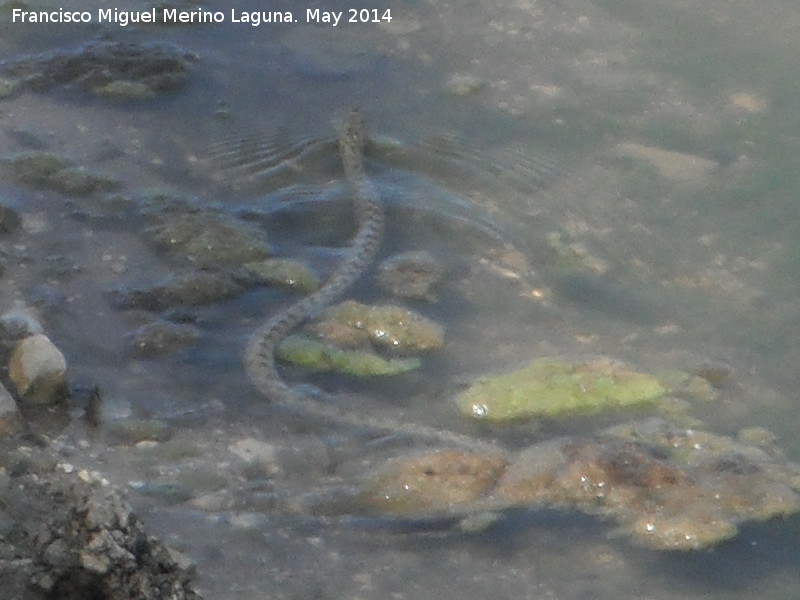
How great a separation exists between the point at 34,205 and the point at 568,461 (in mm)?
2683

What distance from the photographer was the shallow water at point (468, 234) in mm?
3861

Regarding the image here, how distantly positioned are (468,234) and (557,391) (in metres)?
1.18

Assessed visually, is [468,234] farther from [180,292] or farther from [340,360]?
[180,292]

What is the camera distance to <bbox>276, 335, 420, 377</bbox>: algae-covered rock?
471 cm

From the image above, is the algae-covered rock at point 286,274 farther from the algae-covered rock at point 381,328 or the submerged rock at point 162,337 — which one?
the submerged rock at point 162,337

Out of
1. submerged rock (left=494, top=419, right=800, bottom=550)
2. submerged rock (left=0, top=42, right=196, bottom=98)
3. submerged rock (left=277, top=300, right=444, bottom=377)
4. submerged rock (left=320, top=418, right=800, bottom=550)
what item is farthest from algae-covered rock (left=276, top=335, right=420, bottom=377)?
submerged rock (left=0, top=42, right=196, bottom=98)

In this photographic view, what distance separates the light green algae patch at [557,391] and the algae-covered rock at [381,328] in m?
0.34

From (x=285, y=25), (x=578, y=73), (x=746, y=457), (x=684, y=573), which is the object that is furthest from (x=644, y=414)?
(x=285, y=25)

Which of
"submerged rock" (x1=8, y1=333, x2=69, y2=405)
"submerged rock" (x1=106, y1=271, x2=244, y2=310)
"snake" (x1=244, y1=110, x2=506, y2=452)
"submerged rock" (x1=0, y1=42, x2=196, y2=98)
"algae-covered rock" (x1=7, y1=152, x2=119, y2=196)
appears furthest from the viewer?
"submerged rock" (x1=0, y1=42, x2=196, y2=98)

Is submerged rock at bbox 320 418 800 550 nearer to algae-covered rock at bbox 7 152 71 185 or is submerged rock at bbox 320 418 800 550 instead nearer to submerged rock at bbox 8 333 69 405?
submerged rock at bbox 8 333 69 405

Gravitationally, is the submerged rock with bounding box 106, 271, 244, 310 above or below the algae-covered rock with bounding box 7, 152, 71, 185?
below

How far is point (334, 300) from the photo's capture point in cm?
505

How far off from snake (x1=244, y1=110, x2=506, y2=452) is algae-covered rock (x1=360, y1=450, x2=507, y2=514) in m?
0.13

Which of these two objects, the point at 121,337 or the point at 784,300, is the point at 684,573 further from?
the point at 121,337
